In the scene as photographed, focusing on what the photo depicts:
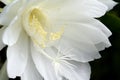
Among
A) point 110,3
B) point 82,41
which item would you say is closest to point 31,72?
point 82,41

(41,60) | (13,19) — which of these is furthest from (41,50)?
(13,19)

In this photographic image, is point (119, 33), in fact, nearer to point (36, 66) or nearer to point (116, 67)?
point (116, 67)

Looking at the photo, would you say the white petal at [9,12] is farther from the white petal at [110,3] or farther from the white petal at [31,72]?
the white petal at [110,3]

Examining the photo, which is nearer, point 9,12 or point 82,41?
point 9,12

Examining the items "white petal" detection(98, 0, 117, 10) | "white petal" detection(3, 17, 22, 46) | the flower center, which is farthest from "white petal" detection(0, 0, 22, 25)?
"white petal" detection(98, 0, 117, 10)

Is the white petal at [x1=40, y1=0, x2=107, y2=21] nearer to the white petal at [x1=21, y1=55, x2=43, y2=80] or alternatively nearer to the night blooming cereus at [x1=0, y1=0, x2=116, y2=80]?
the night blooming cereus at [x1=0, y1=0, x2=116, y2=80]

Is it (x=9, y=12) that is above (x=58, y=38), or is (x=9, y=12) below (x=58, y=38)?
above

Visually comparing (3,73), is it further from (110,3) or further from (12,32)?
(110,3)
